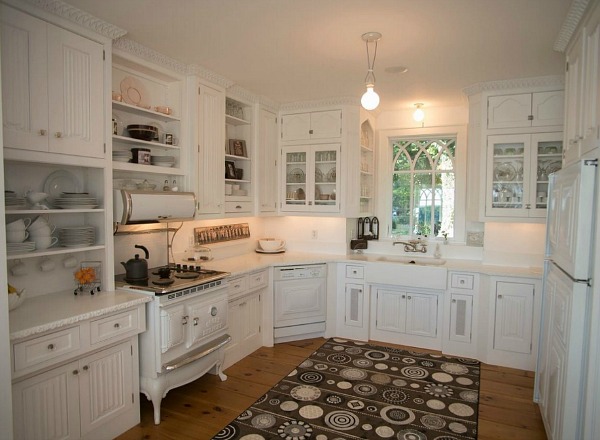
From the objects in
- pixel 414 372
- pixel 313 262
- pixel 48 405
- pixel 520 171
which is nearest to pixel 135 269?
pixel 48 405

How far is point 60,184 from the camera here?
9.02ft

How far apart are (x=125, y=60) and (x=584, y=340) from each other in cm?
342

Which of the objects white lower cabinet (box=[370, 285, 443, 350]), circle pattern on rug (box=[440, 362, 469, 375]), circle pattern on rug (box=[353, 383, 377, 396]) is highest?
white lower cabinet (box=[370, 285, 443, 350])

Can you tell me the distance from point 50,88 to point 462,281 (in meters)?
3.76

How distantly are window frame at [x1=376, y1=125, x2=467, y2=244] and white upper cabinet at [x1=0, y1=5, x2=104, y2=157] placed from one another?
3406 mm

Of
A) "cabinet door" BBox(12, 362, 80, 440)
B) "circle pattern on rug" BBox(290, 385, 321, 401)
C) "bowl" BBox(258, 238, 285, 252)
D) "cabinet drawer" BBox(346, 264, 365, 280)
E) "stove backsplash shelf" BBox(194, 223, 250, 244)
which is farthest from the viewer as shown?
"bowl" BBox(258, 238, 285, 252)

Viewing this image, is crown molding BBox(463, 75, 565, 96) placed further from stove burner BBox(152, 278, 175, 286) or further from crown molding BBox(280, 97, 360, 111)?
stove burner BBox(152, 278, 175, 286)

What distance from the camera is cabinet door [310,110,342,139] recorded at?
4551mm

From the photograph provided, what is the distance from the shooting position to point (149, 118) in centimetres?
342

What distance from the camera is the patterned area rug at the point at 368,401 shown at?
8.77 ft

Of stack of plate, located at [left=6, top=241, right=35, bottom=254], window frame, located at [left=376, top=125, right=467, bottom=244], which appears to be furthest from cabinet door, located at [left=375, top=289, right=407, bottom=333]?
stack of plate, located at [left=6, top=241, right=35, bottom=254]

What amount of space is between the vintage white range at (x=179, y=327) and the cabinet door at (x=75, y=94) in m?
1.03

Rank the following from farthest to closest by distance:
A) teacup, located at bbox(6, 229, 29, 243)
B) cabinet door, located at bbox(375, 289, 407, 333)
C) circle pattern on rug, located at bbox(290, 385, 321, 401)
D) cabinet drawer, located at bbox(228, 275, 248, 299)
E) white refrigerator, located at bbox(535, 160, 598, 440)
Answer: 1. cabinet door, located at bbox(375, 289, 407, 333)
2. cabinet drawer, located at bbox(228, 275, 248, 299)
3. circle pattern on rug, located at bbox(290, 385, 321, 401)
4. teacup, located at bbox(6, 229, 29, 243)
5. white refrigerator, located at bbox(535, 160, 598, 440)

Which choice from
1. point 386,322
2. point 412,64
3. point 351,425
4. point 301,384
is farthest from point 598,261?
point 386,322
